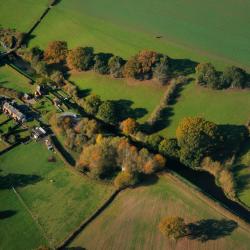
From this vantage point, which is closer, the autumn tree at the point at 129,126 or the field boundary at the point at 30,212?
the field boundary at the point at 30,212

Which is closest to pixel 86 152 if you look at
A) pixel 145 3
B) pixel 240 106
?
pixel 240 106

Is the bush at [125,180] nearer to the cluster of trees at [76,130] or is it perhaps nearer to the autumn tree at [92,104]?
the cluster of trees at [76,130]

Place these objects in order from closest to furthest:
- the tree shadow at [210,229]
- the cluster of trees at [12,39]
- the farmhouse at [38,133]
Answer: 1. the tree shadow at [210,229]
2. the farmhouse at [38,133]
3. the cluster of trees at [12,39]

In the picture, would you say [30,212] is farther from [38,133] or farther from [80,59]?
[80,59]

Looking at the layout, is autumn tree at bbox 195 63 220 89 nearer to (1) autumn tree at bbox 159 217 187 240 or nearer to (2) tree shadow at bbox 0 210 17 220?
(1) autumn tree at bbox 159 217 187 240

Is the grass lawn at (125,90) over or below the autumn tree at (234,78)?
below

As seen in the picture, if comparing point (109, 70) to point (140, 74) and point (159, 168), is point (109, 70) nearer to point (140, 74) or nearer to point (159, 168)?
point (140, 74)

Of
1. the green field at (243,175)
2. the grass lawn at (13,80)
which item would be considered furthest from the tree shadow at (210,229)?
the grass lawn at (13,80)
